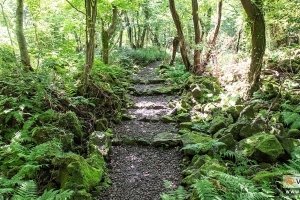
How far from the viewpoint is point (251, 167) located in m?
3.95

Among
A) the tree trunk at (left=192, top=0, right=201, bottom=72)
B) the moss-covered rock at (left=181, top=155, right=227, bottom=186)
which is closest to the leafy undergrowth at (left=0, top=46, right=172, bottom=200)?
the moss-covered rock at (left=181, top=155, right=227, bottom=186)

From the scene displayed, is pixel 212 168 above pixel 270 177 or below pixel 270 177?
below

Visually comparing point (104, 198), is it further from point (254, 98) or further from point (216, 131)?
point (254, 98)

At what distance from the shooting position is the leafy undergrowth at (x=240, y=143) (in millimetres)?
2980

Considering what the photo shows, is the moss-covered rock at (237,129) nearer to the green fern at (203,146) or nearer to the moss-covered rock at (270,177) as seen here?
the green fern at (203,146)

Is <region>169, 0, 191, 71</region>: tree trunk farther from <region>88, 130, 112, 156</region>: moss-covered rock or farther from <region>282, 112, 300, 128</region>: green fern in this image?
<region>88, 130, 112, 156</region>: moss-covered rock

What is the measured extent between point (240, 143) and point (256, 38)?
3.37 meters

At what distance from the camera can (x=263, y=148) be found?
412 cm

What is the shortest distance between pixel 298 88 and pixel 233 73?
215 cm

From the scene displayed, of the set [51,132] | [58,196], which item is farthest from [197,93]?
[58,196]

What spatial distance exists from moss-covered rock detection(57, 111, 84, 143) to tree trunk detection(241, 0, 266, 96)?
15.6 ft

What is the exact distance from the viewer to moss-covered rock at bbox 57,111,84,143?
16.1 feet

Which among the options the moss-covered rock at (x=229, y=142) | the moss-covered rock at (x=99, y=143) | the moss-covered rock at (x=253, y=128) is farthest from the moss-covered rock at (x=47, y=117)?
the moss-covered rock at (x=253, y=128)

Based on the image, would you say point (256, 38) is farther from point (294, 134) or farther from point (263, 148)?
point (263, 148)
